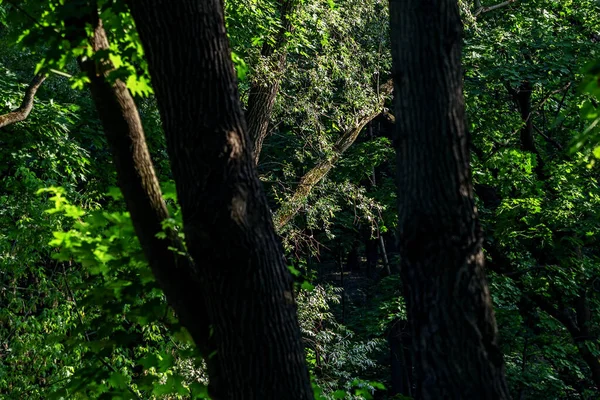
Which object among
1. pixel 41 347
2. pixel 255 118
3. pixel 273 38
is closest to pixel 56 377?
pixel 41 347

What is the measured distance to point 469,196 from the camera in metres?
2.75

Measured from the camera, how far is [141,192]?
3.05m

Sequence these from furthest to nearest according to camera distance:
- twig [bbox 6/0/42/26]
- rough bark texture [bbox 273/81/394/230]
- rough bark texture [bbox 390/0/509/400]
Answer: rough bark texture [bbox 273/81/394/230], twig [bbox 6/0/42/26], rough bark texture [bbox 390/0/509/400]

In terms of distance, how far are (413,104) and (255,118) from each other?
7504mm

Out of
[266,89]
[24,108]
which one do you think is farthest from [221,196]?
[266,89]

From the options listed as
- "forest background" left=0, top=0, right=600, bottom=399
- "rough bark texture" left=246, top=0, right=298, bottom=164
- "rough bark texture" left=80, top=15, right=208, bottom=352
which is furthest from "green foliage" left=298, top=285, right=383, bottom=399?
"rough bark texture" left=80, top=15, right=208, bottom=352

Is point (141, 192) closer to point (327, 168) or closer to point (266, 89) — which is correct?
point (266, 89)

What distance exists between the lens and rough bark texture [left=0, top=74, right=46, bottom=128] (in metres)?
8.50

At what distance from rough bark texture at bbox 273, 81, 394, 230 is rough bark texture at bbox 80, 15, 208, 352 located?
8149 mm

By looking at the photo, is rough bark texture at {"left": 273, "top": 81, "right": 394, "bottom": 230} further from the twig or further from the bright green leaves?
the twig

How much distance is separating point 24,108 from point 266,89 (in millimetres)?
3508

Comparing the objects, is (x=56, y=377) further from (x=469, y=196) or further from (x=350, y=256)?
(x=350, y=256)

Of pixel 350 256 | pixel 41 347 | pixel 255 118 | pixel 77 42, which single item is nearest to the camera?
pixel 77 42

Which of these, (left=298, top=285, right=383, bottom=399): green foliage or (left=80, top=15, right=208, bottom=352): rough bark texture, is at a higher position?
(left=80, top=15, right=208, bottom=352): rough bark texture
